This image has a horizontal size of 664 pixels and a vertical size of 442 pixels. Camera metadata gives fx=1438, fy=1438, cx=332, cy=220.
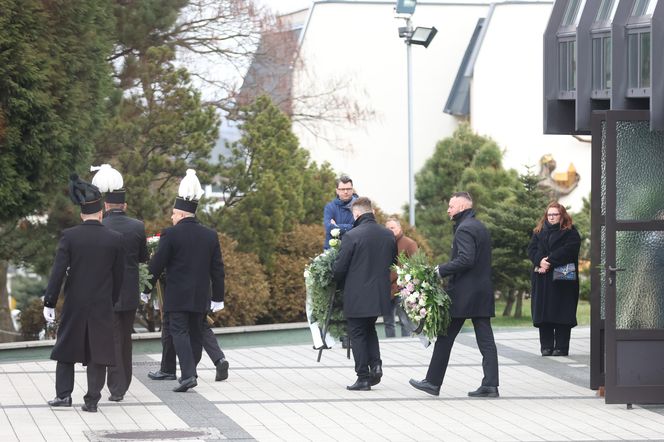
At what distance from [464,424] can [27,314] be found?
11.5 meters

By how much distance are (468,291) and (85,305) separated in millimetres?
3281

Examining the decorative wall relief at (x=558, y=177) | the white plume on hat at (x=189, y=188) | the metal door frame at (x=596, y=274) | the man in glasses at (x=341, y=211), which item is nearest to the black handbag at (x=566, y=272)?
the man in glasses at (x=341, y=211)

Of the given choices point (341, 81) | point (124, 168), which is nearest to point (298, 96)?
point (341, 81)

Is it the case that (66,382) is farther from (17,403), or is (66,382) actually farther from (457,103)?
(457,103)

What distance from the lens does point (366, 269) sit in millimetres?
12914

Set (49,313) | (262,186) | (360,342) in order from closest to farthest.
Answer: (49,313)
(360,342)
(262,186)

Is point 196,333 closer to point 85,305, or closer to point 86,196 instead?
point 85,305

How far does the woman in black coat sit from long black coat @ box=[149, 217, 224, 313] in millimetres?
4551

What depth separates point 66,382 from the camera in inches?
463

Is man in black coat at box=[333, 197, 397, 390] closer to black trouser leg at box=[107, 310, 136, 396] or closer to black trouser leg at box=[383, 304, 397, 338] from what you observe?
black trouser leg at box=[383, 304, 397, 338]

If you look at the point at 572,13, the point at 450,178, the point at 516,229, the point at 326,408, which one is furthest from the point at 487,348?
the point at 450,178

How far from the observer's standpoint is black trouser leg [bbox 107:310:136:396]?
1234cm

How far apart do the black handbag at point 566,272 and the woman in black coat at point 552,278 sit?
0.03m

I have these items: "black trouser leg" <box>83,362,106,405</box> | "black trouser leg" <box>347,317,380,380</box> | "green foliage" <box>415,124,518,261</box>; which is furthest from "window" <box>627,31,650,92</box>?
"green foliage" <box>415,124,518,261</box>
